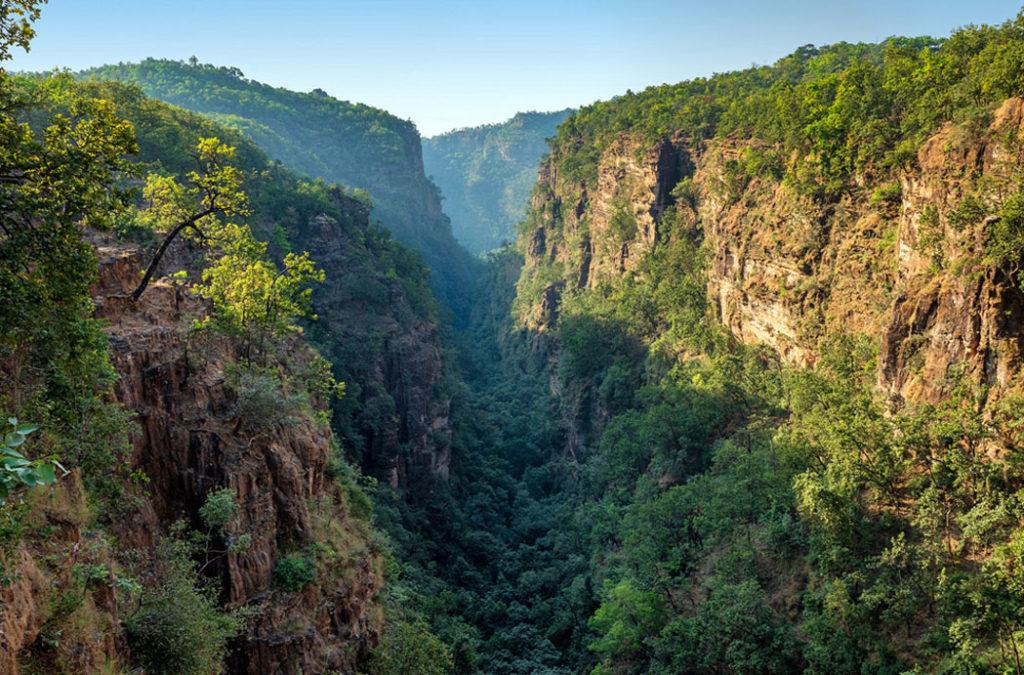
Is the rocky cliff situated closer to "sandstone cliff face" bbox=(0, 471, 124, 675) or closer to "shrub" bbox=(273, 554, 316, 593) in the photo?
"sandstone cliff face" bbox=(0, 471, 124, 675)

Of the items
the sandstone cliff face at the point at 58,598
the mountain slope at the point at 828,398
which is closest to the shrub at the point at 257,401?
the sandstone cliff face at the point at 58,598

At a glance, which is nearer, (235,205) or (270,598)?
(270,598)

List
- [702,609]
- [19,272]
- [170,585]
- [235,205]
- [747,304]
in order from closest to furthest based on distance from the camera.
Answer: [19,272] < [170,585] < [235,205] < [702,609] < [747,304]

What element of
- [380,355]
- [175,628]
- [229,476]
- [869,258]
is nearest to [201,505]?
[229,476]

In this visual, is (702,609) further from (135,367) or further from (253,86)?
(253,86)

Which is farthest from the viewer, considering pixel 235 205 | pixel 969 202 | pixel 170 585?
pixel 969 202

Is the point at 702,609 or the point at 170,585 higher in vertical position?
the point at 170,585

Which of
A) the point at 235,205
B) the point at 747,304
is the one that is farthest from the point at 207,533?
the point at 747,304

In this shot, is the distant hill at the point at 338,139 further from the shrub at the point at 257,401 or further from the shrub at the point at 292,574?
the shrub at the point at 292,574
